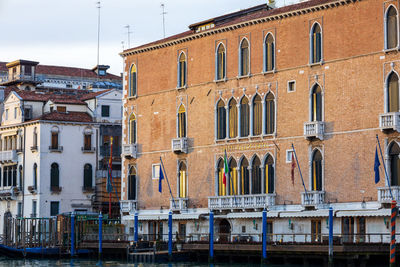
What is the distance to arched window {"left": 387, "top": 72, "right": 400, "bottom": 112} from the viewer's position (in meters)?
43.0

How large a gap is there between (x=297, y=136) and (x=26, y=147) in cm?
2654

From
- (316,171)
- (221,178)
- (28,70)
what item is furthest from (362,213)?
(28,70)

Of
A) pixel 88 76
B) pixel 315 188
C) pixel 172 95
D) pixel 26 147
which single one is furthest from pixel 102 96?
pixel 315 188

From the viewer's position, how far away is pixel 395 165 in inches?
1687

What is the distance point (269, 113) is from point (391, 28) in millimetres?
8259

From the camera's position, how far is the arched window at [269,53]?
49.4 metres

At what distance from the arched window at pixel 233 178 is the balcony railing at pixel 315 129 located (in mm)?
5738

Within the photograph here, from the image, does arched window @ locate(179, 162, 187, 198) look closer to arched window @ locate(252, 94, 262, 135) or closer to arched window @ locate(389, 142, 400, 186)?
arched window @ locate(252, 94, 262, 135)

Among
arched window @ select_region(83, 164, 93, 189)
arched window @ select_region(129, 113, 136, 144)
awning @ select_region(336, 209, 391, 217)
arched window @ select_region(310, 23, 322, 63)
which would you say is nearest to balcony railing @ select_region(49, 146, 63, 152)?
arched window @ select_region(83, 164, 93, 189)

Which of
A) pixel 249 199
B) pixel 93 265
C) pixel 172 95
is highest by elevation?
pixel 172 95

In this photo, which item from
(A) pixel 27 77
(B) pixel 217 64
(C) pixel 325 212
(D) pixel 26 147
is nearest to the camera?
(C) pixel 325 212

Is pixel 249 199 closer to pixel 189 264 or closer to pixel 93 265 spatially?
pixel 189 264

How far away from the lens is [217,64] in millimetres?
52750

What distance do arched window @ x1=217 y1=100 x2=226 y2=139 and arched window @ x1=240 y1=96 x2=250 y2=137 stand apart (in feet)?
4.82
